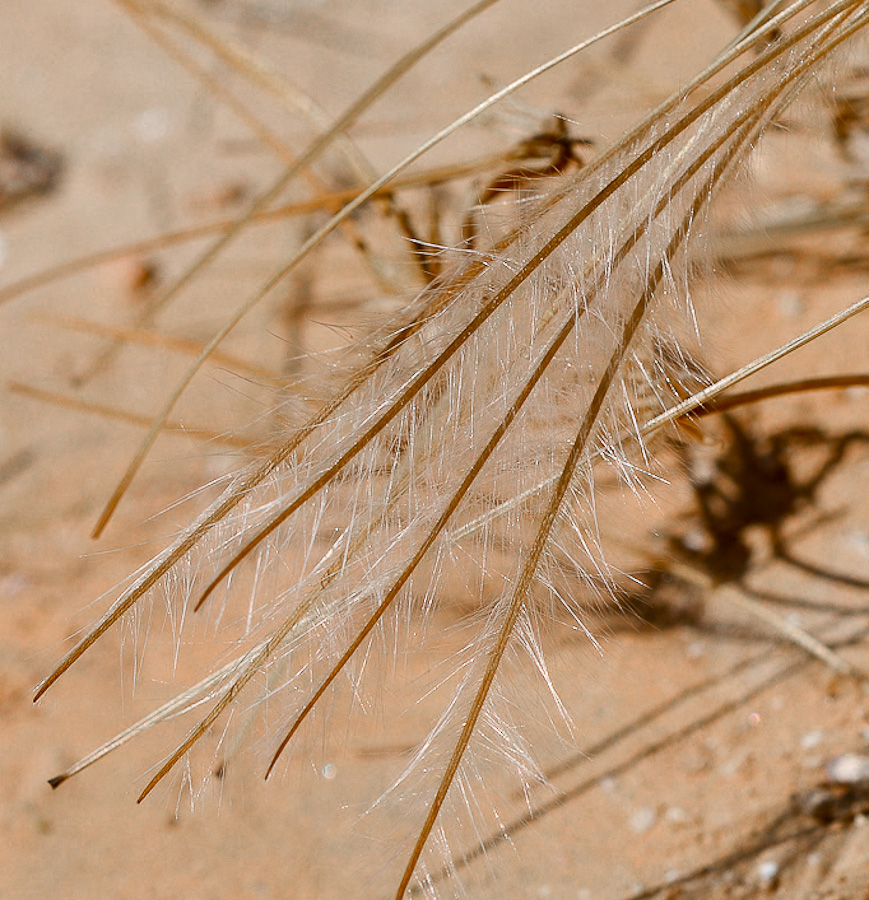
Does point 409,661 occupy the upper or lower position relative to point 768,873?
upper

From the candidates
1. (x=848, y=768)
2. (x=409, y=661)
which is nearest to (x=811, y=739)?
(x=848, y=768)

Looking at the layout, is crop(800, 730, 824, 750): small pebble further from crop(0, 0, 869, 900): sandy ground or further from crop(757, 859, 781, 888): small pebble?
crop(757, 859, 781, 888): small pebble

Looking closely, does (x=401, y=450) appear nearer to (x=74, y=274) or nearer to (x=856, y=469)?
(x=856, y=469)

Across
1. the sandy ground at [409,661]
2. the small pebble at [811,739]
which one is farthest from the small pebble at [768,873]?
the small pebble at [811,739]

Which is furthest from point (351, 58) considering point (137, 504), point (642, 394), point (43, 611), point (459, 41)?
point (642, 394)

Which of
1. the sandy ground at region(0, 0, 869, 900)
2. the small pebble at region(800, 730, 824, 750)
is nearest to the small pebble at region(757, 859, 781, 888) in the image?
the sandy ground at region(0, 0, 869, 900)

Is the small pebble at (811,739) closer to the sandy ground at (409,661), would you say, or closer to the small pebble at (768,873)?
the sandy ground at (409,661)

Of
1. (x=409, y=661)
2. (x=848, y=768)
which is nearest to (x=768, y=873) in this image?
(x=848, y=768)

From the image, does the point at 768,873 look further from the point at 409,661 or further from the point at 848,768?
the point at 409,661

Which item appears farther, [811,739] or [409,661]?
[409,661]
